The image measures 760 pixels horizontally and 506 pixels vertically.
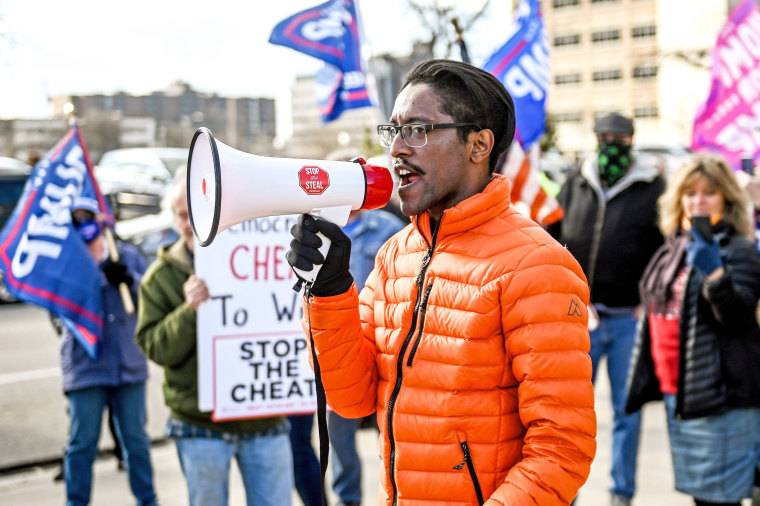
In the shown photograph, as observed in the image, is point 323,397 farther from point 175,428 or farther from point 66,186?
point 66,186

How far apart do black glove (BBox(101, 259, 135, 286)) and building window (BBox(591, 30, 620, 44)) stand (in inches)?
2789

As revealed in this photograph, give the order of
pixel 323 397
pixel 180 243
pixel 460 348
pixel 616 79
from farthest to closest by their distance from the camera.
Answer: pixel 616 79
pixel 180 243
pixel 323 397
pixel 460 348

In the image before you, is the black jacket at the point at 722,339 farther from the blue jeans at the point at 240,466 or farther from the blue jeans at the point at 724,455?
the blue jeans at the point at 240,466

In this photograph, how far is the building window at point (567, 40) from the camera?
71688 millimetres

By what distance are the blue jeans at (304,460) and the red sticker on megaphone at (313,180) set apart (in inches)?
97.9

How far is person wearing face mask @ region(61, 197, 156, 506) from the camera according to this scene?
167 inches

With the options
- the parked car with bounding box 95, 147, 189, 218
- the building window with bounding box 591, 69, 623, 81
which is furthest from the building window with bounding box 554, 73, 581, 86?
the parked car with bounding box 95, 147, 189, 218

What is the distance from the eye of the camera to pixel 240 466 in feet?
11.5

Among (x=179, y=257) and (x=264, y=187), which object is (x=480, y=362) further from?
(x=179, y=257)

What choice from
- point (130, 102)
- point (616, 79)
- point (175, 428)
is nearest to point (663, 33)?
point (616, 79)

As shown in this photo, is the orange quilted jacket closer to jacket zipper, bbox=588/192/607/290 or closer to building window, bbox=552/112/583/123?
jacket zipper, bbox=588/192/607/290

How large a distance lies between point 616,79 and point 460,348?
72.6m

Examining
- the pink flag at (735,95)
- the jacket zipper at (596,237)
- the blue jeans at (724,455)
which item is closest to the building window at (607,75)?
the pink flag at (735,95)

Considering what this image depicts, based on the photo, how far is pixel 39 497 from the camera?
488 centimetres
